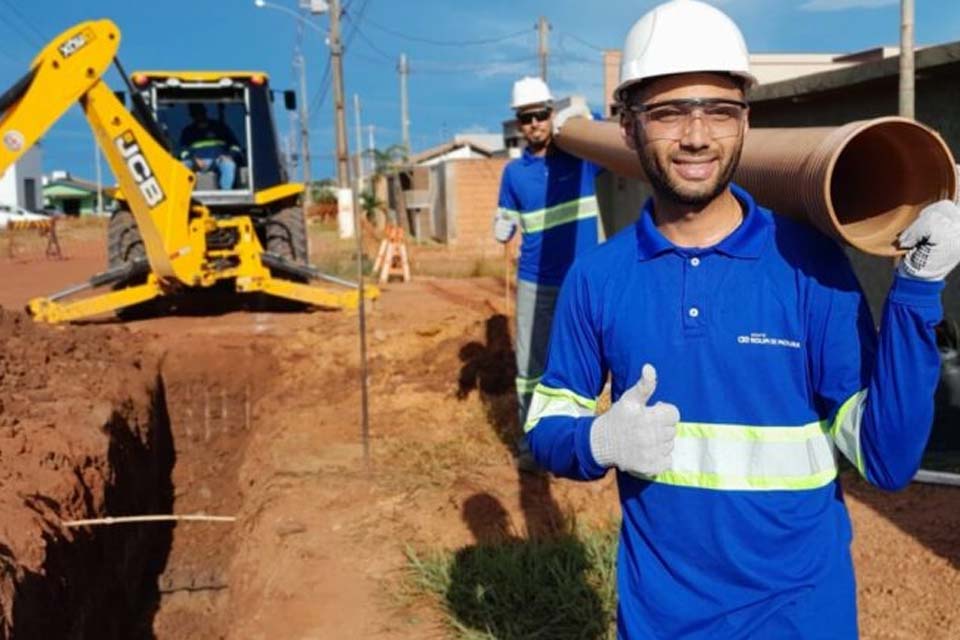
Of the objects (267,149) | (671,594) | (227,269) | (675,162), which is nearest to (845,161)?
(675,162)

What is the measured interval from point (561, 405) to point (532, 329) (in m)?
3.48

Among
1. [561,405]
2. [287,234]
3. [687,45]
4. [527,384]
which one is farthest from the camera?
[287,234]

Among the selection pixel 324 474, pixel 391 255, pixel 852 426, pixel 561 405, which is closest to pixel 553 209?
pixel 324 474

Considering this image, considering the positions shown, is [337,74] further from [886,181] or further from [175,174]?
[886,181]

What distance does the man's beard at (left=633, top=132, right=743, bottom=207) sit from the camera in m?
1.97

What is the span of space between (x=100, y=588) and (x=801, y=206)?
4.89 metres

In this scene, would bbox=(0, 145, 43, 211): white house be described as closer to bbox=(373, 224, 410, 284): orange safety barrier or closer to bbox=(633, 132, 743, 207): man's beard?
bbox=(373, 224, 410, 284): orange safety barrier

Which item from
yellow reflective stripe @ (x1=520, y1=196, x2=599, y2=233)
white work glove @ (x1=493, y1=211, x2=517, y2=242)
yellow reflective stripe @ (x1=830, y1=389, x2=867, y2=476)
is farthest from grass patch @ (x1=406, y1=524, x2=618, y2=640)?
yellow reflective stripe @ (x1=830, y1=389, x2=867, y2=476)

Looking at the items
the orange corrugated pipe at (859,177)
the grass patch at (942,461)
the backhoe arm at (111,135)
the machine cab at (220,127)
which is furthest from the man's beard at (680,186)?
the machine cab at (220,127)

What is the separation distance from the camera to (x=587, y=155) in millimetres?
4508

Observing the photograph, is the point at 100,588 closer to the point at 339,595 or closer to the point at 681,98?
the point at 339,595

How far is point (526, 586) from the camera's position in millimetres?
4406

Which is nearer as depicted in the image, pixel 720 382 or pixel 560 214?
pixel 720 382

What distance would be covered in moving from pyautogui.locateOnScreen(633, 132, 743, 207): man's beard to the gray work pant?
3433mm
